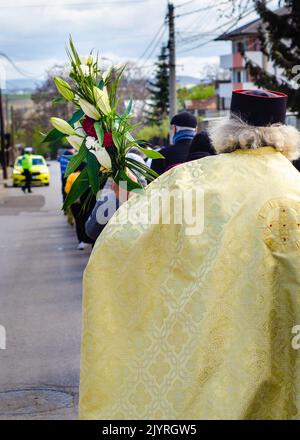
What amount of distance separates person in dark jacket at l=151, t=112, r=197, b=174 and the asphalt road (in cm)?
179

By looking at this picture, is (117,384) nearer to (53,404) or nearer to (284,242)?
(284,242)

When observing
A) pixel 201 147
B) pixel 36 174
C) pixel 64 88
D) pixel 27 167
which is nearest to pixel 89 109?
pixel 64 88

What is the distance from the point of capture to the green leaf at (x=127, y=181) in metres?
5.25

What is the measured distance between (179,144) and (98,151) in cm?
493

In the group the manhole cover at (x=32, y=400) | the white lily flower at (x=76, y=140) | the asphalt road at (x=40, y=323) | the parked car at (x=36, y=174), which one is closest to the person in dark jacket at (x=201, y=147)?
the asphalt road at (x=40, y=323)

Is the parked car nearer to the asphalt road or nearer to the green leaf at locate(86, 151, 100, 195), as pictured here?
the asphalt road

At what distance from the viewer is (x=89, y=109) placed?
5.44 m

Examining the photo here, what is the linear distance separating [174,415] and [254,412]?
0.33 metres

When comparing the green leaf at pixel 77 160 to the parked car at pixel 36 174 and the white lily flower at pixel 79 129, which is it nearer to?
the white lily flower at pixel 79 129

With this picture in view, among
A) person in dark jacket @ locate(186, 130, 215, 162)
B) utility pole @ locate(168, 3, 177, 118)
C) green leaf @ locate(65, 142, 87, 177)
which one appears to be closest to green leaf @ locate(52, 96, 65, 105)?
green leaf @ locate(65, 142, 87, 177)

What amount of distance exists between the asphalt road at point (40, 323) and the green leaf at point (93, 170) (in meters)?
2.12

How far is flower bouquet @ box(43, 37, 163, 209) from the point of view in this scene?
5320 millimetres

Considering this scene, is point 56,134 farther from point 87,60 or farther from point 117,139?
point 87,60
